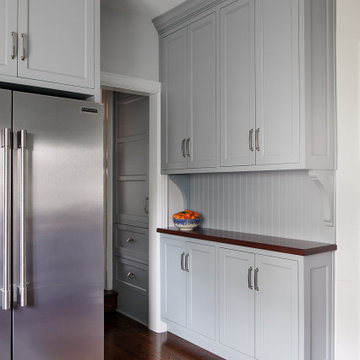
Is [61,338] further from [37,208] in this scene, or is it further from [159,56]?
[159,56]

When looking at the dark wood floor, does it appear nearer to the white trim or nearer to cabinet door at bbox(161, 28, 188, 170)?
cabinet door at bbox(161, 28, 188, 170)

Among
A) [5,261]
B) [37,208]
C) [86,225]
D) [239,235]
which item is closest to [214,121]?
[239,235]

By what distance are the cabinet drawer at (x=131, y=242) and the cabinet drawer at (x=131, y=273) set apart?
0.07 meters

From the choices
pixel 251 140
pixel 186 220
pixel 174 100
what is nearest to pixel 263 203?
pixel 251 140

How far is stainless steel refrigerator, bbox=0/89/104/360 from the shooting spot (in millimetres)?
1895

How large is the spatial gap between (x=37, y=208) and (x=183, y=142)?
1536 mm

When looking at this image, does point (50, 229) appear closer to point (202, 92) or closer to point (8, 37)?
point (8, 37)

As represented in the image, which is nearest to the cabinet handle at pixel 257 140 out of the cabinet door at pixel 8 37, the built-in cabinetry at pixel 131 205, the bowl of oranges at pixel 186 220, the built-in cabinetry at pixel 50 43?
the bowl of oranges at pixel 186 220

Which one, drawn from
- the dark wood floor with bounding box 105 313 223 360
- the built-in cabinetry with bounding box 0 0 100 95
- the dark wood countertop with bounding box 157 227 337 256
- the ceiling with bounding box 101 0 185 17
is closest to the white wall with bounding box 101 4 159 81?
the ceiling with bounding box 101 0 185 17

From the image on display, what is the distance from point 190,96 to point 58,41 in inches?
49.6

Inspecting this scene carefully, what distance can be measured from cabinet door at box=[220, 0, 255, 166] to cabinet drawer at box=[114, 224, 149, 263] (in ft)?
4.18

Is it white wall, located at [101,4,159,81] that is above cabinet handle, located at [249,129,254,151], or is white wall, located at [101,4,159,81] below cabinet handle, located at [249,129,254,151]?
above

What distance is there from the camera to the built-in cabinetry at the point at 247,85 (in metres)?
2.38

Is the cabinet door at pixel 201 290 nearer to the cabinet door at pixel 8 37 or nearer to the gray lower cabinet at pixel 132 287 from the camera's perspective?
the gray lower cabinet at pixel 132 287
